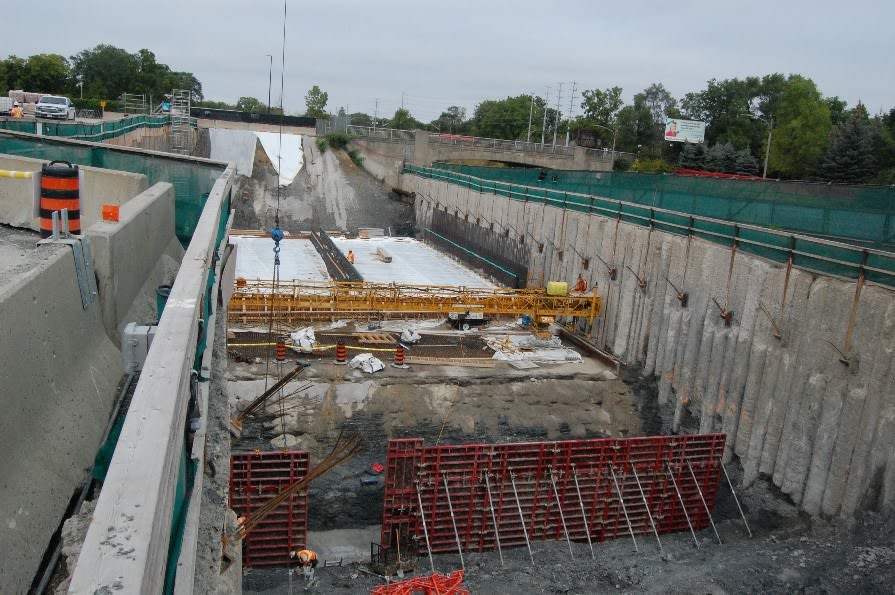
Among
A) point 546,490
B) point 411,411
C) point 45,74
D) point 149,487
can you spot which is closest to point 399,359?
point 411,411

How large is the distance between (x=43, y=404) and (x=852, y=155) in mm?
50582

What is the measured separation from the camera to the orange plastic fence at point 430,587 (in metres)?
11.5

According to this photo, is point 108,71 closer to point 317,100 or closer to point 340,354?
point 317,100

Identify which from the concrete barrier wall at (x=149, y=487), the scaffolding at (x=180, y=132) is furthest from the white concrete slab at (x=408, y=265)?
the concrete barrier wall at (x=149, y=487)

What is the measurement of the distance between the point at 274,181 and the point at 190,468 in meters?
43.2

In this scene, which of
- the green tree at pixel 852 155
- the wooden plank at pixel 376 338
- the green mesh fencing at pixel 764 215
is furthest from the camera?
the green tree at pixel 852 155

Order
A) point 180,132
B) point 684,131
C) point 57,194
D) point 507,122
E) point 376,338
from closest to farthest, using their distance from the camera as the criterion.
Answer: point 57,194 → point 376,338 → point 180,132 → point 684,131 → point 507,122

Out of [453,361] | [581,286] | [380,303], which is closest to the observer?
[453,361]

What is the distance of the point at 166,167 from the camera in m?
11.7

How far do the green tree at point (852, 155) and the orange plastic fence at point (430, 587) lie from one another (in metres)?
43.1

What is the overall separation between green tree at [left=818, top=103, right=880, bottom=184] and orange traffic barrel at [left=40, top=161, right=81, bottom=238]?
4835 centimetres

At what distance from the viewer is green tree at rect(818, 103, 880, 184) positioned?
45.8 m

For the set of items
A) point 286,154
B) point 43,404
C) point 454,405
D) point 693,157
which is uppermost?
point 693,157

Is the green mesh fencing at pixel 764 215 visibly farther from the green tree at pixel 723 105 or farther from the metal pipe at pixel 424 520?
the green tree at pixel 723 105
